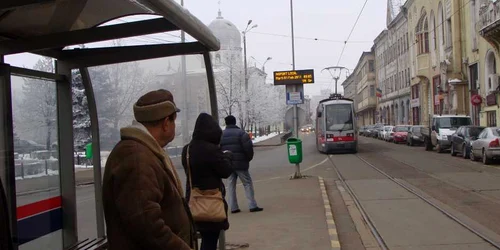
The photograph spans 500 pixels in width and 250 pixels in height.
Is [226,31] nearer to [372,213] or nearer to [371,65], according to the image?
[371,65]

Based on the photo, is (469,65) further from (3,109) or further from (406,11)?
(3,109)

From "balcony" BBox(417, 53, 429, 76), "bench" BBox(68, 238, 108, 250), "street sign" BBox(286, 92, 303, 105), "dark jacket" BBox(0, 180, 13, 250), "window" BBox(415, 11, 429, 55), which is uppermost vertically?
"window" BBox(415, 11, 429, 55)

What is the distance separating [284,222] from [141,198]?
6.67m

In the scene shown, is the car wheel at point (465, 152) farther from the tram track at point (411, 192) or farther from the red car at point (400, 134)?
the red car at point (400, 134)

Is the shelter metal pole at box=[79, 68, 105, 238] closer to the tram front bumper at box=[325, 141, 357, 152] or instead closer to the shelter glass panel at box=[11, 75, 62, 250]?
the shelter glass panel at box=[11, 75, 62, 250]

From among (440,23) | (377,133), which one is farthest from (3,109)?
(377,133)

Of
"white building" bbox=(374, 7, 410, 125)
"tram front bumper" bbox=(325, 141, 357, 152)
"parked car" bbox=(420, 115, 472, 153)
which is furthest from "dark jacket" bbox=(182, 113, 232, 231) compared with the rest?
"white building" bbox=(374, 7, 410, 125)

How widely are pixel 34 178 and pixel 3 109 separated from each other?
2.63 ft

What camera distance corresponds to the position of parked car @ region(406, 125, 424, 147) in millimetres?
37625

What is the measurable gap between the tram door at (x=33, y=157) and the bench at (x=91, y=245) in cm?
11

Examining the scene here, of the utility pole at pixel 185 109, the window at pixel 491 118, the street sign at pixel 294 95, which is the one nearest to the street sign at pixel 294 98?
the street sign at pixel 294 95

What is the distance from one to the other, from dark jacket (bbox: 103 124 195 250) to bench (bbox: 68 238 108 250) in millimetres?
2428

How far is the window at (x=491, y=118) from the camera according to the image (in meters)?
32.3

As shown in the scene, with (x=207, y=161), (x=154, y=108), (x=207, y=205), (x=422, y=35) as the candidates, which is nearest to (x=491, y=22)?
(x=422, y=35)
